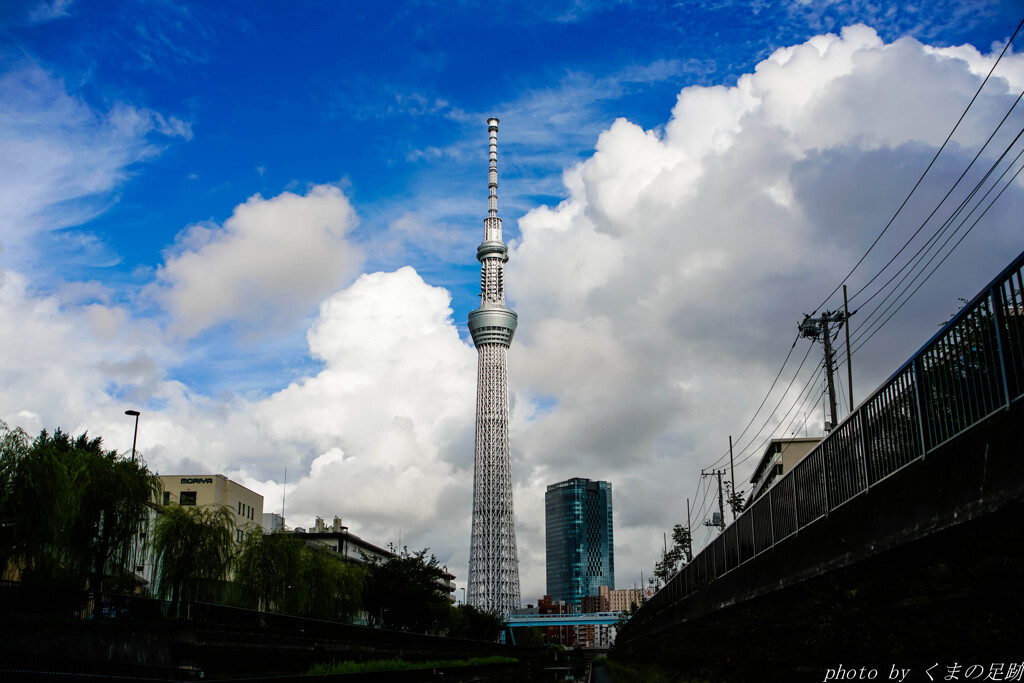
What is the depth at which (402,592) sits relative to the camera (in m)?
60.8

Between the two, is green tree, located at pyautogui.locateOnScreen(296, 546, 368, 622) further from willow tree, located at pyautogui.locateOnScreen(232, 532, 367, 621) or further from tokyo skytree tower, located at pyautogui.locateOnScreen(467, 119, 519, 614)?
tokyo skytree tower, located at pyautogui.locateOnScreen(467, 119, 519, 614)

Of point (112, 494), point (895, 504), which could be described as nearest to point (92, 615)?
point (112, 494)

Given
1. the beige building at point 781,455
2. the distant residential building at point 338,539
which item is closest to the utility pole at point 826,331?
the beige building at point 781,455

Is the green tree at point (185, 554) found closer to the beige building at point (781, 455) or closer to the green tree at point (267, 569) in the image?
the green tree at point (267, 569)

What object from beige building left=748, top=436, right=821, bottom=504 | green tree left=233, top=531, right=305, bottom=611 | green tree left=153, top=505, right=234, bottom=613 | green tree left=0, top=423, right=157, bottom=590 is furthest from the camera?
beige building left=748, top=436, right=821, bottom=504

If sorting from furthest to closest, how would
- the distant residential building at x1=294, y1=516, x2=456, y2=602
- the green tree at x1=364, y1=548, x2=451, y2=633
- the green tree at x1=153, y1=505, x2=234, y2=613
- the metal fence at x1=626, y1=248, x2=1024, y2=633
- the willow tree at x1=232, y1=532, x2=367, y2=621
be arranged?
1. the distant residential building at x1=294, y1=516, x2=456, y2=602
2. the green tree at x1=364, y1=548, x2=451, y2=633
3. the willow tree at x1=232, y1=532, x2=367, y2=621
4. the green tree at x1=153, y1=505, x2=234, y2=613
5. the metal fence at x1=626, y1=248, x2=1024, y2=633

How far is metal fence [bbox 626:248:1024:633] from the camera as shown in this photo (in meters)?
7.43

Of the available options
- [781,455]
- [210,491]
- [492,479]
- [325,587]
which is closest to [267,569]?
[325,587]

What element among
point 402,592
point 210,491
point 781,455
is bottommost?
point 402,592

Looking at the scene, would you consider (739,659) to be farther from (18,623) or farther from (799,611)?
(18,623)

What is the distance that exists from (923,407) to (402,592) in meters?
55.7

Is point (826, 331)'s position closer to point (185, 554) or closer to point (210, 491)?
point (185, 554)

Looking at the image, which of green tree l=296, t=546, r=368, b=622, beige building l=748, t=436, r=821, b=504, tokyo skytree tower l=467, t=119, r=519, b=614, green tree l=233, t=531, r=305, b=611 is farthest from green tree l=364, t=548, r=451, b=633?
tokyo skytree tower l=467, t=119, r=519, b=614

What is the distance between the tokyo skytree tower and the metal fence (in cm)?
11535
